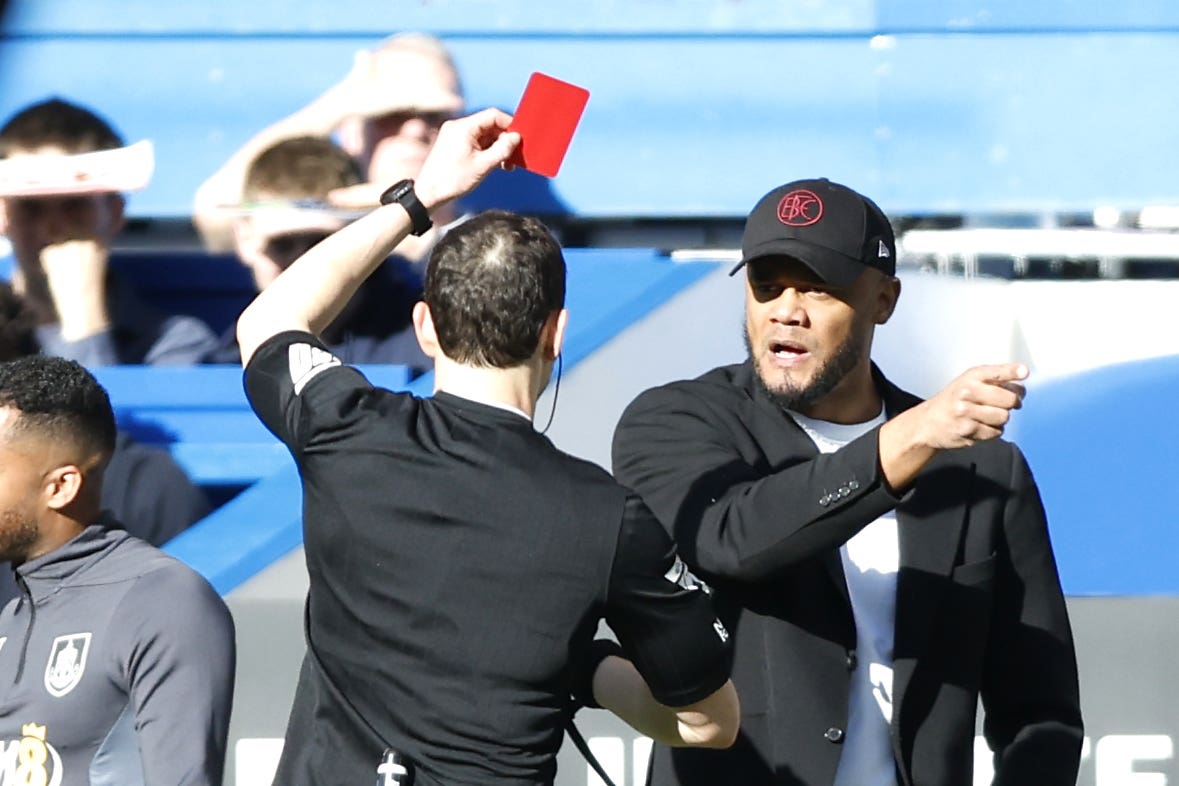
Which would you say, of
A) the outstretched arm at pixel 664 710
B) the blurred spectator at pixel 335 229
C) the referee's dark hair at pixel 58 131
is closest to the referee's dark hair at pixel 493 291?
the outstretched arm at pixel 664 710

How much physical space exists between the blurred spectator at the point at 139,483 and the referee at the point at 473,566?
2.04 meters

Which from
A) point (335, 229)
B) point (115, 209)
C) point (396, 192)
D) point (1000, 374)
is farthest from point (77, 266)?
point (1000, 374)

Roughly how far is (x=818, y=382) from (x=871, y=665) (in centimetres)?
41

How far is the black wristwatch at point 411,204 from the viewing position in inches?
93.4

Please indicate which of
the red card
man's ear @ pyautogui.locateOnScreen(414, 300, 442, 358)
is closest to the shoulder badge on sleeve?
man's ear @ pyautogui.locateOnScreen(414, 300, 442, 358)

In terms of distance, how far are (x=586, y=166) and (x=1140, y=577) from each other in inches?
95.7

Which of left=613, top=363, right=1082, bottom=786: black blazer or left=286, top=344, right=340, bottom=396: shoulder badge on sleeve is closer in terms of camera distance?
left=286, top=344, right=340, bottom=396: shoulder badge on sleeve

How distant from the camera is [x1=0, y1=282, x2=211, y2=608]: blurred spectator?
13.6ft

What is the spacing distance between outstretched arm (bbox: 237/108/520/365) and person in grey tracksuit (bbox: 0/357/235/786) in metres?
0.56

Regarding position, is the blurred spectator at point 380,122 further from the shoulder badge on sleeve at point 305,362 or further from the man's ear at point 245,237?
the shoulder badge on sleeve at point 305,362

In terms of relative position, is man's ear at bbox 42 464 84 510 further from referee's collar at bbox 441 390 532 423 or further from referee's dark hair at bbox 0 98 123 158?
referee's dark hair at bbox 0 98 123 158

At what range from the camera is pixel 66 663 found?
266 cm

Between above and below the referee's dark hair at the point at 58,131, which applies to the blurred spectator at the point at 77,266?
below

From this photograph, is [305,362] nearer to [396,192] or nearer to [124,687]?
[396,192]
